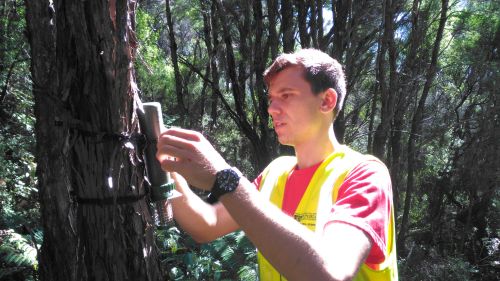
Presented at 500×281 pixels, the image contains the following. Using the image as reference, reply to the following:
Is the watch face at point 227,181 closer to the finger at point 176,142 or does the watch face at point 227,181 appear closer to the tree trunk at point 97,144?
the finger at point 176,142

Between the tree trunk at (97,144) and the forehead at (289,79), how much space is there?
0.60 metres

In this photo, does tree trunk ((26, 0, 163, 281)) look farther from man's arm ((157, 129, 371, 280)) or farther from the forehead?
the forehead

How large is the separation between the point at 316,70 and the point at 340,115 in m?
5.22

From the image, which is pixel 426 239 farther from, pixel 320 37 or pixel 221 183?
pixel 221 183

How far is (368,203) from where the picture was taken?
1529mm

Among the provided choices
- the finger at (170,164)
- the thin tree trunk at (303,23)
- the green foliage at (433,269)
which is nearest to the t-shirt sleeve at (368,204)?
the finger at (170,164)

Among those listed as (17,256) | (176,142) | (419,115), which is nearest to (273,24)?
(419,115)

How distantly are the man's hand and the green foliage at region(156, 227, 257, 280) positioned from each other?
2941 mm

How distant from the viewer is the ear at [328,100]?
6.27 feet

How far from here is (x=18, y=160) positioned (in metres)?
6.70

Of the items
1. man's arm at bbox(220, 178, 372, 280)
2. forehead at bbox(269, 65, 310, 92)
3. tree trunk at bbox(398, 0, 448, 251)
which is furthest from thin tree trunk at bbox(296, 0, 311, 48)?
man's arm at bbox(220, 178, 372, 280)

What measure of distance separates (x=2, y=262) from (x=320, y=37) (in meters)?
5.28

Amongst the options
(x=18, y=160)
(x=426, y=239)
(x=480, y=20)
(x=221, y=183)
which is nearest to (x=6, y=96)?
(x=18, y=160)

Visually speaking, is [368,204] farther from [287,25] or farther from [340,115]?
[287,25]
